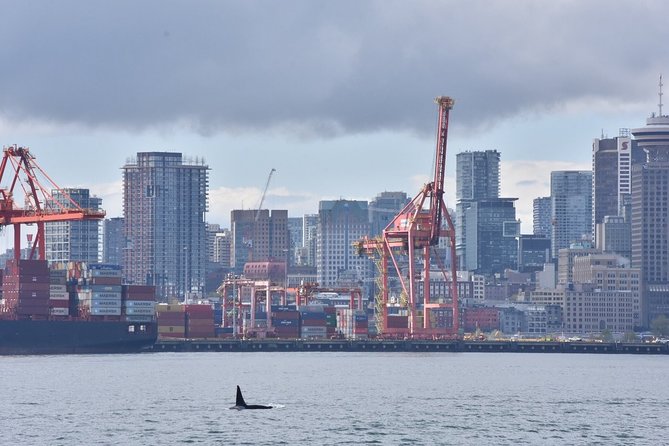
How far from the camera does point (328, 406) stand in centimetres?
11238

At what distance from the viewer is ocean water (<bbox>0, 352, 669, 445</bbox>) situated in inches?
3659

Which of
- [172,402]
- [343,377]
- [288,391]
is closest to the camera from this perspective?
[172,402]

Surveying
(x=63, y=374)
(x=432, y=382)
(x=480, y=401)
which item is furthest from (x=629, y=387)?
(x=63, y=374)

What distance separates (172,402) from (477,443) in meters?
30.9

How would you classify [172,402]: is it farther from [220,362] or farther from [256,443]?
[220,362]

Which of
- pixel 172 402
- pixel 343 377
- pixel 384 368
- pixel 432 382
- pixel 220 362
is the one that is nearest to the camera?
pixel 172 402

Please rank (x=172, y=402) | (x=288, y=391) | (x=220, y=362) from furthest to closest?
(x=220, y=362), (x=288, y=391), (x=172, y=402)

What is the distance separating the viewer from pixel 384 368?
172250mm

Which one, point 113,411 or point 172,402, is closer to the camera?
point 113,411

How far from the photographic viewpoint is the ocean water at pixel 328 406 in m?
92.9

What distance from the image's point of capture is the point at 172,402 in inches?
4518

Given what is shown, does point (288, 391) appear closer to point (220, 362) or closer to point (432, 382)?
point (432, 382)

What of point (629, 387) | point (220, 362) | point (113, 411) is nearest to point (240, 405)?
point (113, 411)

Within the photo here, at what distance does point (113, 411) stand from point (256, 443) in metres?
21.1
